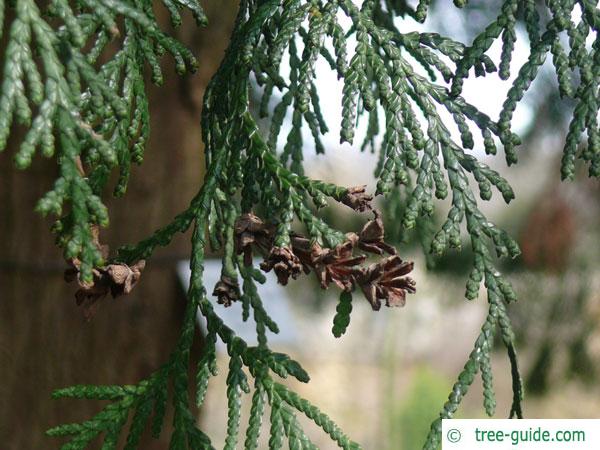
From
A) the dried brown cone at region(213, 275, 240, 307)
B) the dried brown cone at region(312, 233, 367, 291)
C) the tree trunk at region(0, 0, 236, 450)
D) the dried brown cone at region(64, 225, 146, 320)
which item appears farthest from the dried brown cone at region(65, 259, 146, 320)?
the tree trunk at region(0, 0, 236, 450)

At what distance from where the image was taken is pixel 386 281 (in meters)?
0.92

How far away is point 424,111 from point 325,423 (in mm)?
399

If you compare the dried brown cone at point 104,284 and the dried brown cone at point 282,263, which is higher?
the dried brown cone at point 282,263

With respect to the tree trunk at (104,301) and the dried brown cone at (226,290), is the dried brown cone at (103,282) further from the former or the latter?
the tree trunk at (104,301)

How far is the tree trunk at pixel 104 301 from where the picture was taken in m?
2.19

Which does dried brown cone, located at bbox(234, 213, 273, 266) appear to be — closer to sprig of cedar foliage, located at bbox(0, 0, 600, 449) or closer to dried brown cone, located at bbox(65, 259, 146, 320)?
sprig of cedar foliage, located at bbox(0, 0, 600, 449)

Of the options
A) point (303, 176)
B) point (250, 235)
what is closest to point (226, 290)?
point (250, 235)

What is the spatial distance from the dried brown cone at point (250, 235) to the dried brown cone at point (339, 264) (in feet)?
0.24

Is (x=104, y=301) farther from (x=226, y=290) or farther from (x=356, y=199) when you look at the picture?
(x=356, y=199)

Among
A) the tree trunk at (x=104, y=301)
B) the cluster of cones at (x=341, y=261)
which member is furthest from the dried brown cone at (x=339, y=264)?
the tree trunk at (x=104, y=301)

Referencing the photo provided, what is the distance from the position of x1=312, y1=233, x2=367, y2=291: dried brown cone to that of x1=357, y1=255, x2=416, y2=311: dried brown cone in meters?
0.01

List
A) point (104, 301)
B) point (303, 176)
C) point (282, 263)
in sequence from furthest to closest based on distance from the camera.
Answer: point (104, 301) → point (303, 176) → point (282, 263)

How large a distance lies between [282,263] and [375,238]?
4.8 inches

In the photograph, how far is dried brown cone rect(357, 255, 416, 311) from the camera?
2.99ft
